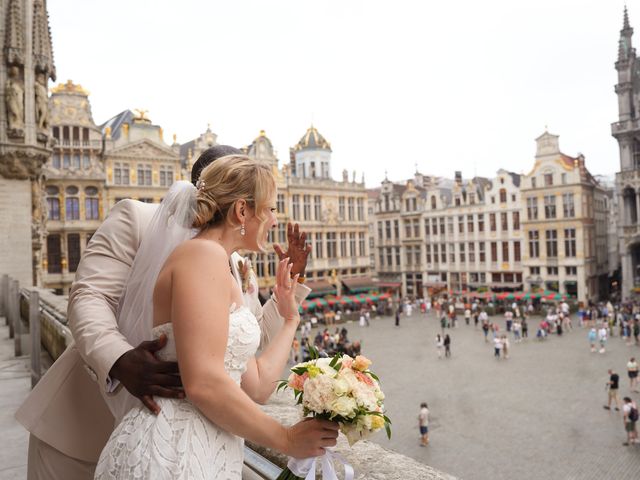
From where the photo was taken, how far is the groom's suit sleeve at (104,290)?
199cm

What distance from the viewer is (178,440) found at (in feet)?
5.86

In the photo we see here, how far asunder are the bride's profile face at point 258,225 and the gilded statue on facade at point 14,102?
523 inches

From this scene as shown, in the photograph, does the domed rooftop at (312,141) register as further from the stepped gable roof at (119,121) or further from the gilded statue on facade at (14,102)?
the gilded statue on facade at (14,102)

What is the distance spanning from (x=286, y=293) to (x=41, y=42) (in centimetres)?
1442

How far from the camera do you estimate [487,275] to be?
44.4m

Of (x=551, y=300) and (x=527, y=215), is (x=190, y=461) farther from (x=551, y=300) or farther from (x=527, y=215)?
(x=527, y=215)

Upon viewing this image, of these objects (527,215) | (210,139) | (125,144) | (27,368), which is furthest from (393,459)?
(527,215)

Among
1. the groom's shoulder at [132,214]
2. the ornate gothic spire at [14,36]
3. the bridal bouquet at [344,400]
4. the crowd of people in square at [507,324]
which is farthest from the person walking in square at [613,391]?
the ornate gothic spire at [14,36]

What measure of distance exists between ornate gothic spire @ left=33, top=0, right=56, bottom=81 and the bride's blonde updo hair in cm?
1419

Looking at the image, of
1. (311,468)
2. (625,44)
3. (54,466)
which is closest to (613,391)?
(311,468)

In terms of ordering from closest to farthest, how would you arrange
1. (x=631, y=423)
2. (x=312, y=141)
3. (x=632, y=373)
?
(x=631, y=423) < (x=632, y=373) < (x=312, y=141)

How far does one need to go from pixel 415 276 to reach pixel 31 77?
40.2 meters

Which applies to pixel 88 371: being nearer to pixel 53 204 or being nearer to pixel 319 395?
pixel 319 395

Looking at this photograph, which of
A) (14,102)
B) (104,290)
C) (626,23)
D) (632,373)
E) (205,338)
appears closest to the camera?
(205,338)
